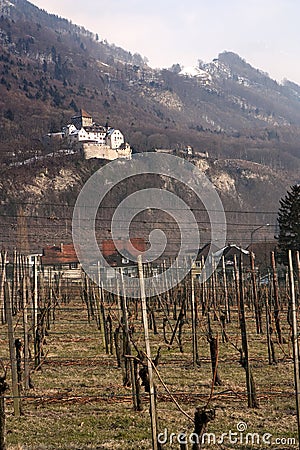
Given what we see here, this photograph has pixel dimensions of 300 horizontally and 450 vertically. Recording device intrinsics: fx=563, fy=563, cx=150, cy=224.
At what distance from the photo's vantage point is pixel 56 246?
53969mm

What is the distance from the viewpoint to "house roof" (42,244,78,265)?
48.9 meters

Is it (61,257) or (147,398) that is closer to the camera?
(147,398)

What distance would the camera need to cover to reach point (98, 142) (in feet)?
368

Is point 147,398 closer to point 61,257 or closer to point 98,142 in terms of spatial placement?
point 61,257

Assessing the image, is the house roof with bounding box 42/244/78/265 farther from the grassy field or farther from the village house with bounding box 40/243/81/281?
the grassy field

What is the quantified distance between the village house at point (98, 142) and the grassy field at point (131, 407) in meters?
88.3

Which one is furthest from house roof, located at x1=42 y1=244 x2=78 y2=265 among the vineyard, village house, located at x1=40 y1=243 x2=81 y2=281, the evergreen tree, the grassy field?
the vineyard

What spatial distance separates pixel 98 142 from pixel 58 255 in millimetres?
66524

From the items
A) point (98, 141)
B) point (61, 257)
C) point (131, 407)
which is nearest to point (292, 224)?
point (61, 257)

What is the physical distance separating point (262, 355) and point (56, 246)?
141 ft

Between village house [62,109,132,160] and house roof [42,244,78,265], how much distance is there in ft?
153

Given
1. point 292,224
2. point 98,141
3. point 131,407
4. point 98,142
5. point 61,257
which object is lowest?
point 131,407

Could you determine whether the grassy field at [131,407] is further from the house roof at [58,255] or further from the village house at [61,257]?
the house roof at [58,255]

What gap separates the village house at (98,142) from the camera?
102 meters
